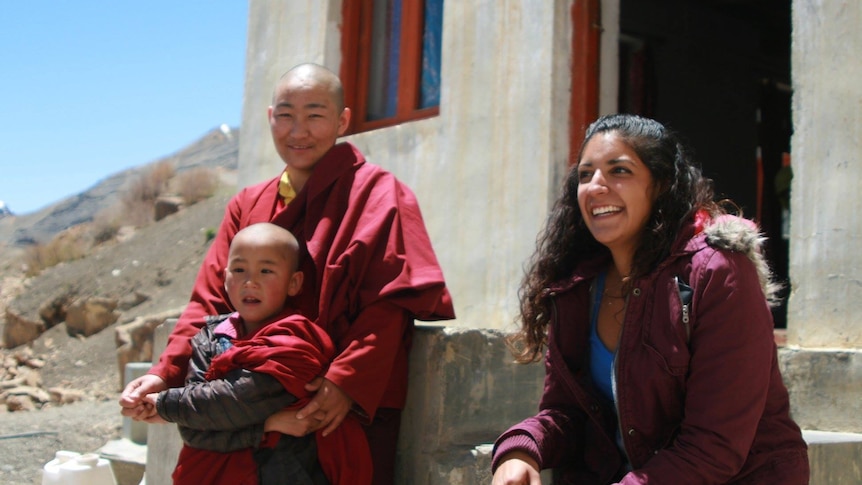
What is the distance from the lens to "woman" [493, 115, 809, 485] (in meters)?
1.89

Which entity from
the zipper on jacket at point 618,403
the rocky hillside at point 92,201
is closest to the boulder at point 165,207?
the rocky hillside at point 92,201

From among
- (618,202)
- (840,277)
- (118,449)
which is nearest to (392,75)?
(118,449)

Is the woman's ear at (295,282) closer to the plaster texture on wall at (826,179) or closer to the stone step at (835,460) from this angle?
the stone step at (835,460)

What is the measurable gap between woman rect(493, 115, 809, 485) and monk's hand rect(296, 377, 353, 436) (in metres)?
0.59

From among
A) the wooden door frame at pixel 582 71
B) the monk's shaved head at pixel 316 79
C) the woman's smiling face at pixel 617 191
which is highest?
the wooden door frame at pixel 582 71

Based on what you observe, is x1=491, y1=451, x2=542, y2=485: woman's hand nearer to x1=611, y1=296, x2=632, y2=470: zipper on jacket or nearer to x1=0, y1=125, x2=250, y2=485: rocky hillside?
x1=611, y1=296, x2=632, y2=470: zipper on jacket

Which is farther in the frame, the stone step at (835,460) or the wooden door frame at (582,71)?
the wooden door frame at (582,71)

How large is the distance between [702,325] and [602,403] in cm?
39

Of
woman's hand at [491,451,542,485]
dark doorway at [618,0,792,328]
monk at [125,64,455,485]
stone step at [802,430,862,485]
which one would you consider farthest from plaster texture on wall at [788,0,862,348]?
dark doorway at [618,0,792,328]

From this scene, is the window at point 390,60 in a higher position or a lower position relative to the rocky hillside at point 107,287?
higher

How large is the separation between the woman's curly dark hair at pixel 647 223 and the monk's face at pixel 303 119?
1037mm

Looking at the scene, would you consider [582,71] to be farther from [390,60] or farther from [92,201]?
[92,201]

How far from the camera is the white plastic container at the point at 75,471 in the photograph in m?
3.33

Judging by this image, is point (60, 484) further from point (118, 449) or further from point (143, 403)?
point (118, 449)
